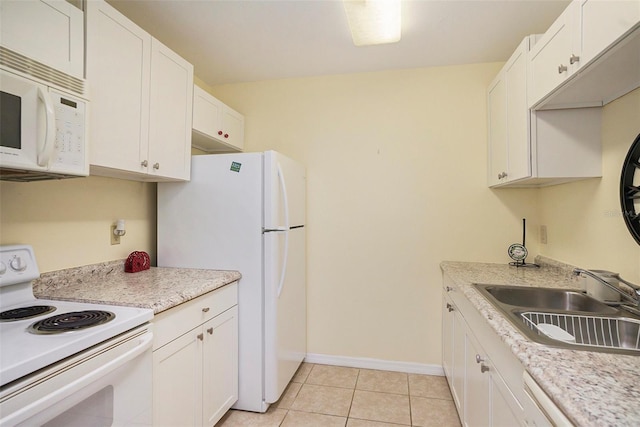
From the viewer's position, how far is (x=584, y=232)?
1777 mm

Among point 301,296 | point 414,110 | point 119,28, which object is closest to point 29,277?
point 119,28

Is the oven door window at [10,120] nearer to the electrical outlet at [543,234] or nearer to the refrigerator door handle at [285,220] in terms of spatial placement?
the refrigerator door handle at [285,220]

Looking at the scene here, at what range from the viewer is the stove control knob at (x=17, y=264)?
1308mm

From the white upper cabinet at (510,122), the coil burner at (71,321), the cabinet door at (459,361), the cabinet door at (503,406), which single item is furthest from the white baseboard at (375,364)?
the coil burner at (71,321)

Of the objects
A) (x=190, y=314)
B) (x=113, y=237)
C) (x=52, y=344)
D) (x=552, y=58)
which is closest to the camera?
(x=52, y=344)

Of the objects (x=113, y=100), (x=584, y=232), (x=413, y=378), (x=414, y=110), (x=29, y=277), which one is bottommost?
(x=413, y=378)

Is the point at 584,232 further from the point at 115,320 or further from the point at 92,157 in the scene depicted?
the point at 92,157

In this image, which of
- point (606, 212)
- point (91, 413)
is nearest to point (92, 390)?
point (91, 413)

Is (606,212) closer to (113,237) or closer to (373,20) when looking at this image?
(373,20)

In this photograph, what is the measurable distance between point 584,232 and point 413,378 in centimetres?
158

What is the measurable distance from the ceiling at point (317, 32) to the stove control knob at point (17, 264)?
146 centimetres

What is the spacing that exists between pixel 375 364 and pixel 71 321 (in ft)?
7.21

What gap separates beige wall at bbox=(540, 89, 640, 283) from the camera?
1.44m

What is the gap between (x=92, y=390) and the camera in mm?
983
